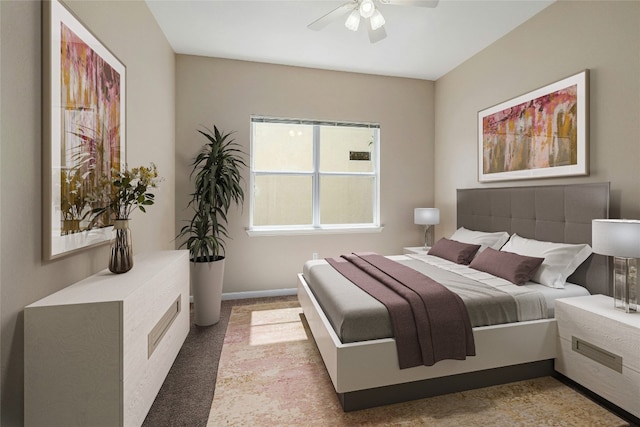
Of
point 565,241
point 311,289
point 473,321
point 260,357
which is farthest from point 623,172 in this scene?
point 260,357

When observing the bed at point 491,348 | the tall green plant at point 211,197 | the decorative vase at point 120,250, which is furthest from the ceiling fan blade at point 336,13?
the bed at point 491,348

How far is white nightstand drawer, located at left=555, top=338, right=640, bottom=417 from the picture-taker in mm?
1639

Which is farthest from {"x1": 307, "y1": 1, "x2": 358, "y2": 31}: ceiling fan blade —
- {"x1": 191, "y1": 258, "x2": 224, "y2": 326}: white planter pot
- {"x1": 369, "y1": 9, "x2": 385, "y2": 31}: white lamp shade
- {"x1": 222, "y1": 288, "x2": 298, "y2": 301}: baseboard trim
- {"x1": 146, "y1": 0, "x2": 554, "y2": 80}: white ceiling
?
{"x1": 222, "y1": 288, "x2": 298, "y2": 301}: baseboard trim

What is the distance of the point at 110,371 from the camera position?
1270mm

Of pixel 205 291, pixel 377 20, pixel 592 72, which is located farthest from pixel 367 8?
pixel 205 291

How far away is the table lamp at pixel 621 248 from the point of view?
1747 millimetres

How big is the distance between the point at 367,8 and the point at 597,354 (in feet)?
8.92

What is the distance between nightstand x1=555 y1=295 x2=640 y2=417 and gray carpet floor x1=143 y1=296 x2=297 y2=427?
2.35m

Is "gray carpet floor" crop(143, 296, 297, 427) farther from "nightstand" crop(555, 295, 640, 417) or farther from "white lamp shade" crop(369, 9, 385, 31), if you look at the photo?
"white lamp shade" crop(369, 9, 385, 31)

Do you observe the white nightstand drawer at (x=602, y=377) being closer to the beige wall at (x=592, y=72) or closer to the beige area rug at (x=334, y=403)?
the beige area rug at (x=334, y=403)

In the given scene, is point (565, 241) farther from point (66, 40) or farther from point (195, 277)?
point (66, 40)

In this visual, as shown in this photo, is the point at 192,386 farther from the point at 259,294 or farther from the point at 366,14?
the point at 366,14

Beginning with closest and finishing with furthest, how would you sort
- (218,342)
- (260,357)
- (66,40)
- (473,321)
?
(66,40) < (473,321) < (260,357) < (218,342)

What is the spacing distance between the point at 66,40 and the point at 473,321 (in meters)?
2.79
